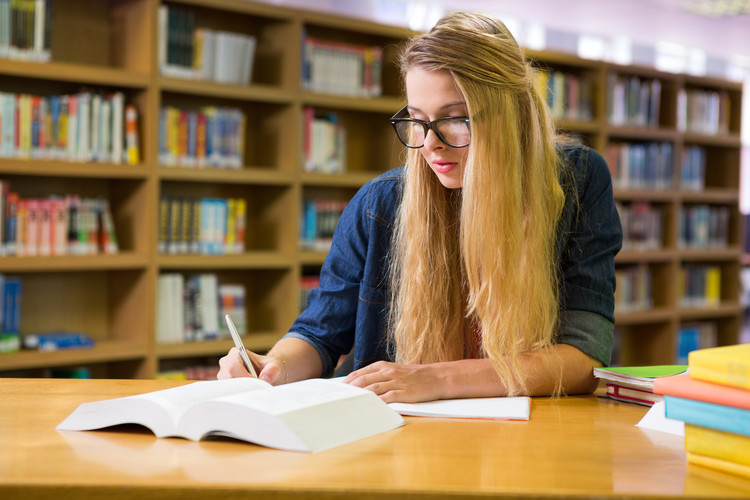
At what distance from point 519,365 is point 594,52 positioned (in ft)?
16.2

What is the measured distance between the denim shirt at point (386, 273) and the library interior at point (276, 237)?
5.3 inches

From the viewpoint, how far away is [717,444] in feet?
2.81

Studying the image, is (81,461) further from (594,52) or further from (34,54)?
(594,52)

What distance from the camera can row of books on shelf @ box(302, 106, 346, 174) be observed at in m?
3.60

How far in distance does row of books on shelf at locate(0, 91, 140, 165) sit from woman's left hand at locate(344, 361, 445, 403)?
2197 millimetres

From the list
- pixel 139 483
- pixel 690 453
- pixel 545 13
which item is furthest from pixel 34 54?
pixel 545 13

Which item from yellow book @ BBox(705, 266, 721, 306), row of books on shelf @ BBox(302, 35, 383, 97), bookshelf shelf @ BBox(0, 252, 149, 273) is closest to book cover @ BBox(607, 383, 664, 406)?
bookshelf shelf @ BBox(0, 252, 149, 273)

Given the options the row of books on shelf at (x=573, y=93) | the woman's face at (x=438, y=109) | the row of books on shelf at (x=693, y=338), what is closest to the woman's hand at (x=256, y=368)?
the woman's face at (x=438, y=109)

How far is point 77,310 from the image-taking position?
3.30m

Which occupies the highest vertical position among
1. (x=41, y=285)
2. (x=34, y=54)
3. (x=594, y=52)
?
(x=594, y=52)

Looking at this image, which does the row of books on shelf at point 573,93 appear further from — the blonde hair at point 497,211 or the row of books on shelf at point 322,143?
the blonde hair at point 497,211

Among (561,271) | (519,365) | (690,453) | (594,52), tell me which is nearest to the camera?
(690,453)

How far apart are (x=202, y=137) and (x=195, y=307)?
0.73 m

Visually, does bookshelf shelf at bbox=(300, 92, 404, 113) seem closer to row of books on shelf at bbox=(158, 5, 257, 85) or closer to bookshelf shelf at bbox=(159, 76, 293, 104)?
bookshelf shelf at bbox=(159, 76, 293, 104)
